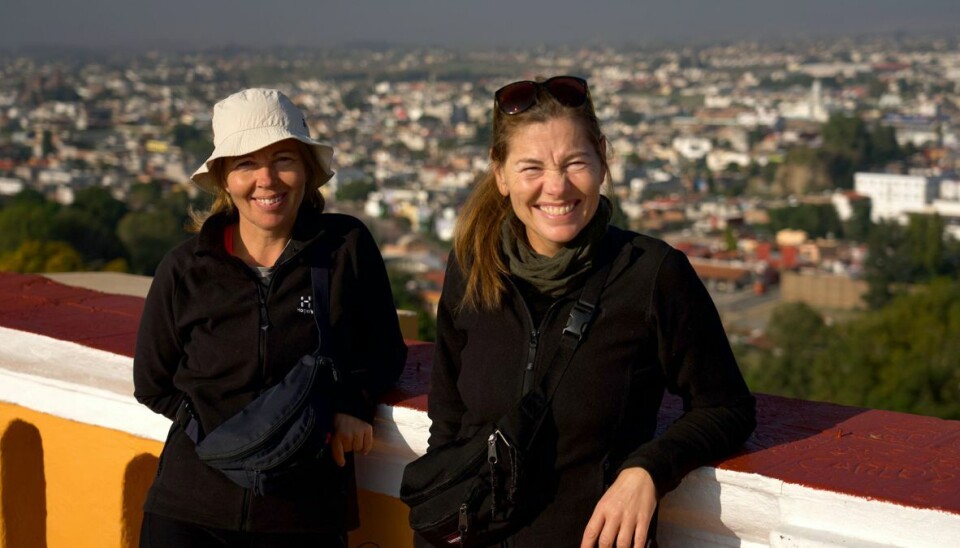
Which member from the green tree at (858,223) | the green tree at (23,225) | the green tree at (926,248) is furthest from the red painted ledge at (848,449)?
the green tree at (858,223)

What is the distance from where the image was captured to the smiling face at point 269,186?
1309 mm

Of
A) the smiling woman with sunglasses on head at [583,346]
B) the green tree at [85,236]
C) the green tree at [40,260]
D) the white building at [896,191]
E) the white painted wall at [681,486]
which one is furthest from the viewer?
the white building at [896,191]

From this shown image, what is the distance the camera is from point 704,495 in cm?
103

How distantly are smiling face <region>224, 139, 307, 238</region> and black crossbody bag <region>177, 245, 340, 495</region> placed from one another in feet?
0.53

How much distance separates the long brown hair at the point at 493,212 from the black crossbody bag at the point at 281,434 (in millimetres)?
173

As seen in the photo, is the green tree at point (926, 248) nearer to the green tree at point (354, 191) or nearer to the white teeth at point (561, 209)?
the green tree at point (354, 191)

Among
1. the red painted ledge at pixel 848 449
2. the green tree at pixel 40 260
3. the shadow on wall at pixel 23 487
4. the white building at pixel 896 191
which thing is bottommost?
the white building at pixel 896 191

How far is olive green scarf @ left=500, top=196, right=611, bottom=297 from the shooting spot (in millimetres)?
1066

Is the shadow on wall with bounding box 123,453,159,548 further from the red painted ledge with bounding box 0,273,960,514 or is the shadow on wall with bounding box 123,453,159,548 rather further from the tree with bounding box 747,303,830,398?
the tree with bounding box 747,303,830,398

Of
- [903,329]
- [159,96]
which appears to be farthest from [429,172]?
[903,329]

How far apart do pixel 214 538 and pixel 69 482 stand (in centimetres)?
35

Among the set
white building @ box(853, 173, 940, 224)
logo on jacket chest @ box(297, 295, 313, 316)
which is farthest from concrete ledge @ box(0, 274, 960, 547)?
white building @ box(853, 173, 940, 224)

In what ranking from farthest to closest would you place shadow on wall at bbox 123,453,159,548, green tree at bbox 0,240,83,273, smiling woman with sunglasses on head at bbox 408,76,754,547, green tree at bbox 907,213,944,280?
green tree at bbox 907,213,944,280 → green tree at bbox 0,240,83,273 → shadow on wall at bbox 123,453,159,548 → smiling woman with sunglasses on head at bbox 408,76,754,547

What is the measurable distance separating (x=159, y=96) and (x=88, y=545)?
256 ft
